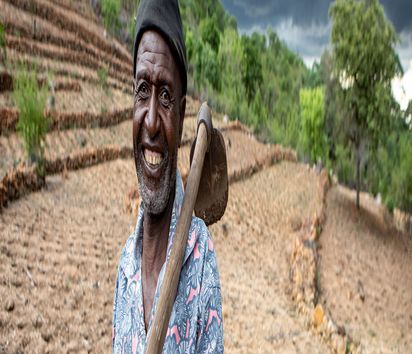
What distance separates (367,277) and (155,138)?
9206 mm

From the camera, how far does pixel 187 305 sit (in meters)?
1.19

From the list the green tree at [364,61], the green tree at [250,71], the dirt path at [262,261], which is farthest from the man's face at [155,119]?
the green tree at [250,71]

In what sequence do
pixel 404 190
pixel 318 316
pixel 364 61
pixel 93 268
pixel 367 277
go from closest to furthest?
pixel 93 268 → pixel 318 316 → pixel 367 277 → pixel 364 61 → pixel 404 190

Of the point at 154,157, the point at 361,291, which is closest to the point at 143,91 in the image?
the point at 154,157

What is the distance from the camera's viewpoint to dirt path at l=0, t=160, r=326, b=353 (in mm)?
3760

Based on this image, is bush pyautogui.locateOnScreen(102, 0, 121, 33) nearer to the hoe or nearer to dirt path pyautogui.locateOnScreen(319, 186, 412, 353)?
dirt path pyautogui.locateOnScreen(319, 186, 412, 353)

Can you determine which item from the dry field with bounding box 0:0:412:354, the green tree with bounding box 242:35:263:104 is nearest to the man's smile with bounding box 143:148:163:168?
the dry field with bounding box 0:0:412:354

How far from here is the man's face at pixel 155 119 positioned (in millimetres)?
1210

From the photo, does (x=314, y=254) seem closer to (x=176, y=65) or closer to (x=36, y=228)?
(x=36, y=228)

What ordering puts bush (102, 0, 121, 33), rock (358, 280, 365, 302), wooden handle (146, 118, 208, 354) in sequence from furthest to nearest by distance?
bush (102, 0, 121, 33) < rock (358, 280, 365, 302) < wooden handle (146, 118, 208, 354)

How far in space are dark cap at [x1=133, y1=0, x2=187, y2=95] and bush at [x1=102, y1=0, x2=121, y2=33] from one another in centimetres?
2051

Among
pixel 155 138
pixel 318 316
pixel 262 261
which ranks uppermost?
pixel 262 261

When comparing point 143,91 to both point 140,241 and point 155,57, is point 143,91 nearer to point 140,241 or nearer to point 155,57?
point 155,57

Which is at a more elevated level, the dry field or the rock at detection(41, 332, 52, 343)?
the dry field
